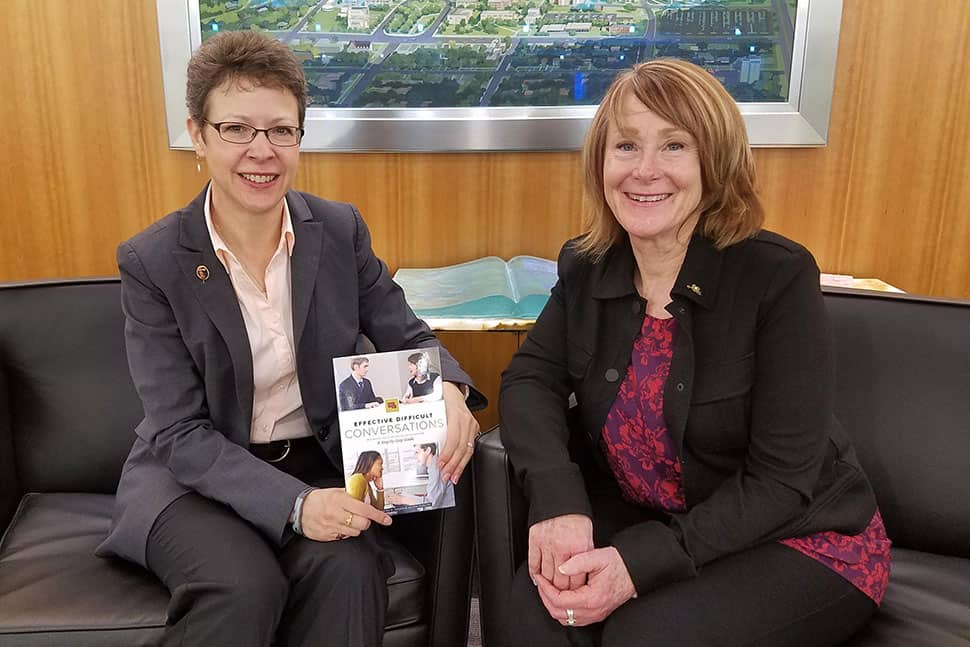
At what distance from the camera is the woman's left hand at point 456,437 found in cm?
158

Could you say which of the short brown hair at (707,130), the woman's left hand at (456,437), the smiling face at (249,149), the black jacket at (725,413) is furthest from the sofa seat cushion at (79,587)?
the short brown hair at (707,130)

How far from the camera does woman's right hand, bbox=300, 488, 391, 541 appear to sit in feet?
4.75

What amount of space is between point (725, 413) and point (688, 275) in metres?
0.26

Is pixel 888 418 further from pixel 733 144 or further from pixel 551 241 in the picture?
pixel 551 241

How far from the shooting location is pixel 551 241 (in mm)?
2521

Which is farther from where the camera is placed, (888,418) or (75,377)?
(75,377)

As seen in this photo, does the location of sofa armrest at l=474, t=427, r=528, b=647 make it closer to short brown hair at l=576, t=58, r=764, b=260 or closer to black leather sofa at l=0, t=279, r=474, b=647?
black leather sofa at l=0, t=279, r=474, b=647

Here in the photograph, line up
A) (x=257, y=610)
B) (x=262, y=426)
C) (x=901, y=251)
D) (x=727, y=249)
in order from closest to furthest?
1. (x=257, y=610)
2. (x=727, y=249)
3. (x=262, y=426)
4. (x=901, y=251)

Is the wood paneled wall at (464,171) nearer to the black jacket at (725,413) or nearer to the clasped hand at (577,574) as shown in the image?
the black jacket at (725,413)

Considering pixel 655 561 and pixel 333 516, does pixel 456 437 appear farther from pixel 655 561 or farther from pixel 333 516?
pixel 655 561

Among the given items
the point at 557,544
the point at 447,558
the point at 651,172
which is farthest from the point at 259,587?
the point at 651,172

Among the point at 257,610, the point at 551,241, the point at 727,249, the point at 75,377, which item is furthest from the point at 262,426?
the point at 551,241

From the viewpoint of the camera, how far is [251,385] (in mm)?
1605

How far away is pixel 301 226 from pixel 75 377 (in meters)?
0.70
